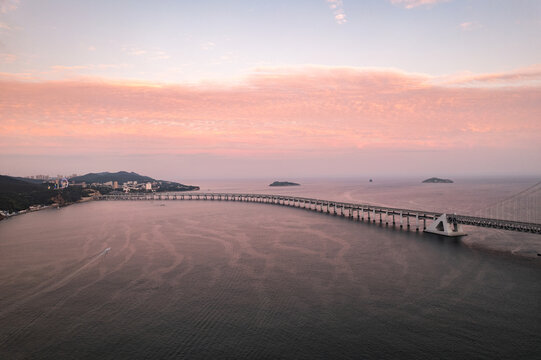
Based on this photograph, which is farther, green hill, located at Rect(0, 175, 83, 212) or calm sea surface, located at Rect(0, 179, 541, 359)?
green hill, located at Rect(0, 175, 83, 212)

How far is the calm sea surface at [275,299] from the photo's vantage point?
16844 millimetres

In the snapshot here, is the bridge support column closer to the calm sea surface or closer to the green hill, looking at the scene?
the calm sea surface

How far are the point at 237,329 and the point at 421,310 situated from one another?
1207 cm

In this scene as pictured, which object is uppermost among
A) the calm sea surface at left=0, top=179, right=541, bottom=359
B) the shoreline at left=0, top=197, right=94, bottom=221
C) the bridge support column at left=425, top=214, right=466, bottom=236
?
the shoreline at left=0, top=197, right=94, bottom=221

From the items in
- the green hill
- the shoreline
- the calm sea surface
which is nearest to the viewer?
the calm sea surface

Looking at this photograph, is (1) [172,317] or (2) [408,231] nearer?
(1) [172,317]

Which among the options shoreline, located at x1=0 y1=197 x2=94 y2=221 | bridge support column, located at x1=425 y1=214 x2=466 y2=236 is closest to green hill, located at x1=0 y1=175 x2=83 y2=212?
shoreline, located at x1=0 y1=197 x2=94 y2=221

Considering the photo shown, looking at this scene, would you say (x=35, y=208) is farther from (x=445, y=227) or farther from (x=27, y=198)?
(x=445, y=227)

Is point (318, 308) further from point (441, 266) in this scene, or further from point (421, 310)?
point (441, 266)

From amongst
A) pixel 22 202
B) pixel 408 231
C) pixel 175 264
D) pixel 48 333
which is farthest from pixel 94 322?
pixel 22 202

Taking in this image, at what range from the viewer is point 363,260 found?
33094 millimetres

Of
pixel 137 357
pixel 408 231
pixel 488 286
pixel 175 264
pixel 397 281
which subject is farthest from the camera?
pixel 408 231

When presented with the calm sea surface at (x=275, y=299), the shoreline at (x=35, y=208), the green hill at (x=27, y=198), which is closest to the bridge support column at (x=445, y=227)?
the calm sea surface at (x=275, y=299)

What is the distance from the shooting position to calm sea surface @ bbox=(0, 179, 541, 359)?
1684 cm
